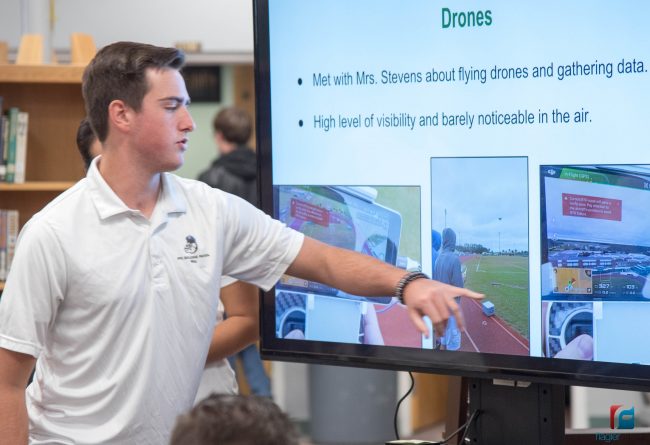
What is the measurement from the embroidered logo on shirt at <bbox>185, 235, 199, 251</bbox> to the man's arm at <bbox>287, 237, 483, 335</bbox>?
26 centimetres

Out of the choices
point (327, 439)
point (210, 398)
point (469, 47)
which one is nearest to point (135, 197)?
point (469, 47)

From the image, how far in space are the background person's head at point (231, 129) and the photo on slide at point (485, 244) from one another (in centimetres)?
404

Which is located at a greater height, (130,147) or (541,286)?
(130,147)

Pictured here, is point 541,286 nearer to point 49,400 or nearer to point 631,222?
point 631,222

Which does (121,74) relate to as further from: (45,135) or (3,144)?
(45,135)

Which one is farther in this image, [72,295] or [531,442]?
[531,442]

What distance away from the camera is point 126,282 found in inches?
86.4

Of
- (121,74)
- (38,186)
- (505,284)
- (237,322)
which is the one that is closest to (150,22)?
(38,186)

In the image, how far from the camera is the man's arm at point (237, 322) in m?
2.70

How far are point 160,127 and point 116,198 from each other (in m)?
0.19

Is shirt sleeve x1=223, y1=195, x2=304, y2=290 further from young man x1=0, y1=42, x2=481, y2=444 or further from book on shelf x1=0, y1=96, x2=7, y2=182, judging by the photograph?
book on shelf x1=0, y1=96, x2=7, y2=182

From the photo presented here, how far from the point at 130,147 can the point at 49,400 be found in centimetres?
59

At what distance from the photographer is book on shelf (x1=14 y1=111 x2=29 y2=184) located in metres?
4.78

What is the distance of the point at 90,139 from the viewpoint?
121 inches
